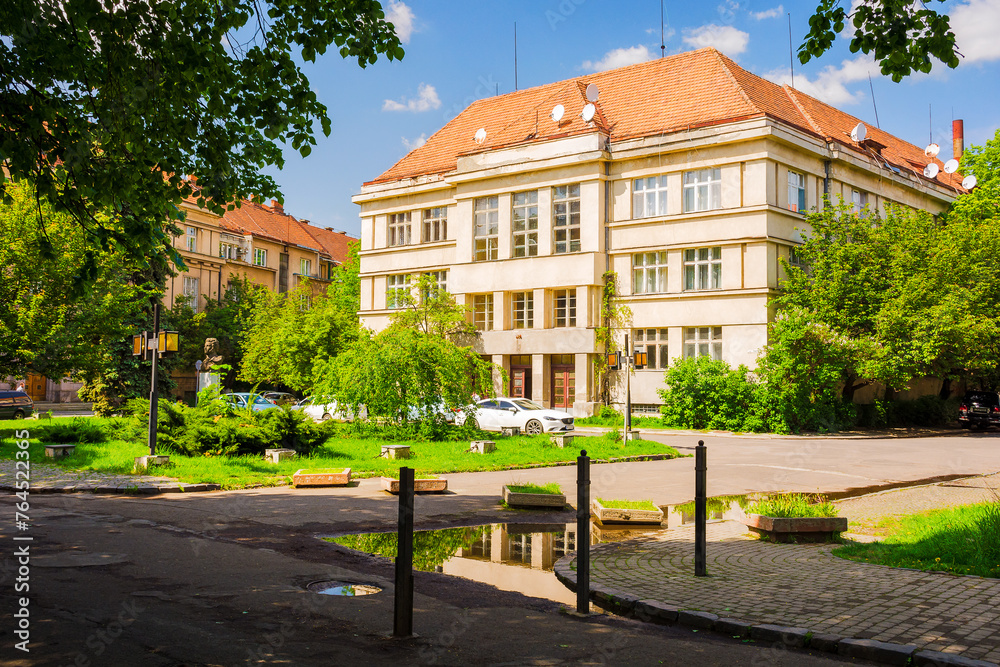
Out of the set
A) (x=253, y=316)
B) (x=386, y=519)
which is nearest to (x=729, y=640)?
(x=386, y=519)

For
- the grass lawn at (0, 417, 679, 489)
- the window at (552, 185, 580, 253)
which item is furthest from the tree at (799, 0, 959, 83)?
the window at (552, 185, 580, 253)

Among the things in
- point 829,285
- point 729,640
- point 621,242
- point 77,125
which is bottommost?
point 729,640

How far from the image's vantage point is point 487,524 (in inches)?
453

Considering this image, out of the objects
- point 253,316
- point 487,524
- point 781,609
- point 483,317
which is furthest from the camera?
point 253,316

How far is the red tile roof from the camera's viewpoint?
40.0 m

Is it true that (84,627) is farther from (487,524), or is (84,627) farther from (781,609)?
(487,524)

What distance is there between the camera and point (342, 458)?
2003 centimetres

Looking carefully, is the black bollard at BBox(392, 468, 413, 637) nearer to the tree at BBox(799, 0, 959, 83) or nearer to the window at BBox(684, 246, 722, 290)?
the tree at BBox(799, 0, 959, 83)

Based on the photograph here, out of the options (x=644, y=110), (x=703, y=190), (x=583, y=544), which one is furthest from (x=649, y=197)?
(x=583, y=544)

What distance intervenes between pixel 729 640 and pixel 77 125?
8.11 m

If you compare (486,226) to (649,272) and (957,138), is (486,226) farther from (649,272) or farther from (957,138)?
(957,138)

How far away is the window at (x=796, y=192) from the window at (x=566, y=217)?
1004 centimetres

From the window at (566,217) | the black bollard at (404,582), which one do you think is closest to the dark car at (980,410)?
the window at (566,217)

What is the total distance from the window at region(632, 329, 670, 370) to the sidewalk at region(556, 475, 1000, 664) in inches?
1162
